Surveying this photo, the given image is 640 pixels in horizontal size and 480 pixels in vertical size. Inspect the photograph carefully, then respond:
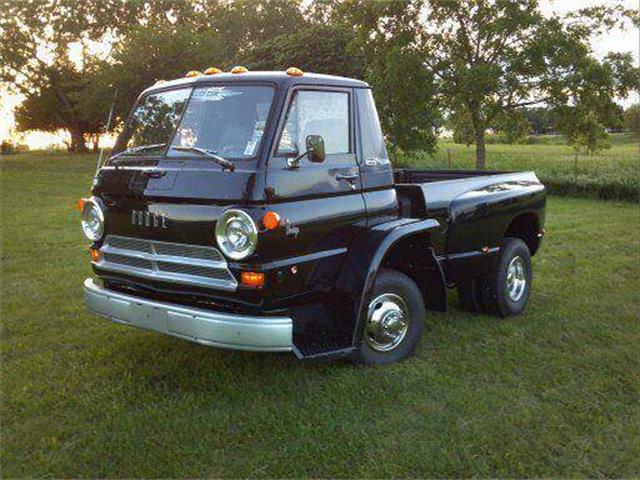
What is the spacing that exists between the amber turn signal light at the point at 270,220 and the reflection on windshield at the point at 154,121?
1.20 m

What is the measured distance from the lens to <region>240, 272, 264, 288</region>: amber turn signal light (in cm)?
387

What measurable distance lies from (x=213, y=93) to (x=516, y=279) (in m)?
3.65

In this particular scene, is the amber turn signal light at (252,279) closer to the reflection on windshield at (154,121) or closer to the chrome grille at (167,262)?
the chrome grille at (167,262)

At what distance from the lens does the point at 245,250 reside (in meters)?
3.84

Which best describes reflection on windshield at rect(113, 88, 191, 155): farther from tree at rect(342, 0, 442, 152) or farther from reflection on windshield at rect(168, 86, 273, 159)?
tree at rect(342, 0, 442, 152)

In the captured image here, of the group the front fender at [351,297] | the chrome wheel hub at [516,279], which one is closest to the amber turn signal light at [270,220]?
the front fender at [351,297]

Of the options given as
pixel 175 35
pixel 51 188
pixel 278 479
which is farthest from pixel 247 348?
pixel 175 35

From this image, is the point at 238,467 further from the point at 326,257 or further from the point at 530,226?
the point at 530,226

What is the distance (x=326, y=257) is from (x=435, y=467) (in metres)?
1.56

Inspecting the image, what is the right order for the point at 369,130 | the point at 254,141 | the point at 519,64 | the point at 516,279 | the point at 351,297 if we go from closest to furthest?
the point at 254,141 < the point at 351,297 < the point at 369,130 < the point at 516,279 < the point at 519,64

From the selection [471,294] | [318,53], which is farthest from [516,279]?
[318,53]

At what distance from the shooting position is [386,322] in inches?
185

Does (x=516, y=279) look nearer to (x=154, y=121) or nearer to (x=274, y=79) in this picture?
(x=274, y=79)

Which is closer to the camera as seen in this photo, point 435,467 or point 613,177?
point 435,467
